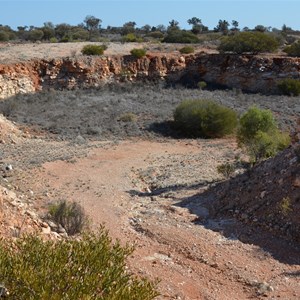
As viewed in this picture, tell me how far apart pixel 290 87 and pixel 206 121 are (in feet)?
29.4

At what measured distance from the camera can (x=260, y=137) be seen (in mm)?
13180

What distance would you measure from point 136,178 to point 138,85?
598 inches

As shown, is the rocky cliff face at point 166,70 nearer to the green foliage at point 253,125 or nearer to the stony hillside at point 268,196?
the green foliage at point 253,125

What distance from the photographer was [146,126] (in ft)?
64.9

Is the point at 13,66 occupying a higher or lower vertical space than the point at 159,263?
higher

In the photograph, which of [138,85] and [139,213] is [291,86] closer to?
[138,85]

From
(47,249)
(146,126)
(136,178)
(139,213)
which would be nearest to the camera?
(47,249)

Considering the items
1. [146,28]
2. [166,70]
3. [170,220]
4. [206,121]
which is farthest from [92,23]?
[170,220]

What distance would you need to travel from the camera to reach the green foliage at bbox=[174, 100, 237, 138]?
62.2 feet

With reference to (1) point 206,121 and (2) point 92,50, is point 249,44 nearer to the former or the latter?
(2) point 92,50

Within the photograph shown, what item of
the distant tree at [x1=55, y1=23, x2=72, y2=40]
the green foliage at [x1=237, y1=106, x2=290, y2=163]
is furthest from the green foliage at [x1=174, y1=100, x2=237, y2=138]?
the distant tree at [x1=55, y1=23, x2=72, y2=40]

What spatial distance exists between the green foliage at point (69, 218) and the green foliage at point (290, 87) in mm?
19066

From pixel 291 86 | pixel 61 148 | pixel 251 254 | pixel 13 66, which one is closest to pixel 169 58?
pixel 291 86

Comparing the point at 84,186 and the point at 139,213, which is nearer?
the point at 139,213
